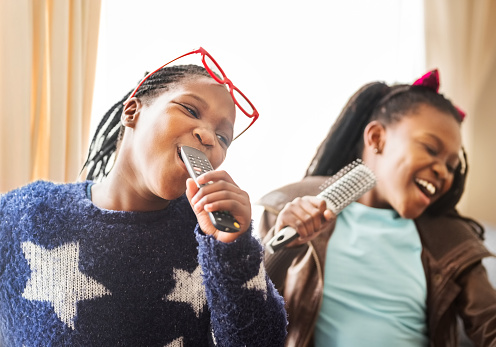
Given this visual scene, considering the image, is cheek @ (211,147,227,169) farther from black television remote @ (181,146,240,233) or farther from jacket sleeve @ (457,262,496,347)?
jacket sleeve @ (457,262,496,347)

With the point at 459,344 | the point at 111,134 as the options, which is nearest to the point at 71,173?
the point at 111,134

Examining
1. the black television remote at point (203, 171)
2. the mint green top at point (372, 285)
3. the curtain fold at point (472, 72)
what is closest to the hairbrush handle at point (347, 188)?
the mint green top at point (372, 285)

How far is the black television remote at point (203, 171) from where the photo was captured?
390 mm

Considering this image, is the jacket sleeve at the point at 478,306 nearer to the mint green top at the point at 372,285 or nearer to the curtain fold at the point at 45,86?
the mint green top at the point at 372,285

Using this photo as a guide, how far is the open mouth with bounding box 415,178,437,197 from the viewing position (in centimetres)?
73

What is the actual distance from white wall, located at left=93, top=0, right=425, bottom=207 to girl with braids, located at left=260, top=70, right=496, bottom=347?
13 centimetres

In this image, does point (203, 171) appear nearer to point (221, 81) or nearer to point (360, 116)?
point (221, 81)

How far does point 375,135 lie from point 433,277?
251 mm

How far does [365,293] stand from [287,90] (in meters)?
0.42

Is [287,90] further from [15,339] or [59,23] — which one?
[15,339]

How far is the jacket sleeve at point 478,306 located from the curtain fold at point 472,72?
0.56 m

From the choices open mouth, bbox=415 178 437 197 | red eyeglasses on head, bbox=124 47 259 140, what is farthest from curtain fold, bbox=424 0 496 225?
red eyeglasses on head, bbox=124 47 259 140

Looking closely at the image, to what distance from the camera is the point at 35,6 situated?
0.65 metres

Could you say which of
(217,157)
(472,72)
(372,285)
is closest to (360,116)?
(372,285)
